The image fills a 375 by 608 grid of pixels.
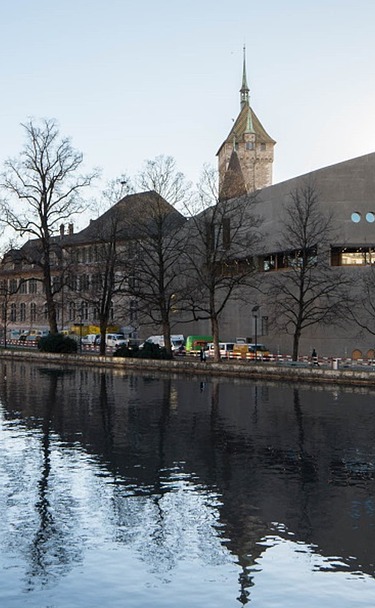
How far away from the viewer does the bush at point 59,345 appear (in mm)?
69000

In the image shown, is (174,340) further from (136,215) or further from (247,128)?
(247,128)

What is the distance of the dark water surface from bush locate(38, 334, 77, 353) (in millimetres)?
36051

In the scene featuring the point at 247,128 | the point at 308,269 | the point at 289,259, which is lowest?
the point at 308,269

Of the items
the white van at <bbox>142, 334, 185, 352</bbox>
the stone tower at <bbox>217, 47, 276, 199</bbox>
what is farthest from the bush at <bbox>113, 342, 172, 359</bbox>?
the stone tower at <bbox>217, 47, 276, 199</bbox>

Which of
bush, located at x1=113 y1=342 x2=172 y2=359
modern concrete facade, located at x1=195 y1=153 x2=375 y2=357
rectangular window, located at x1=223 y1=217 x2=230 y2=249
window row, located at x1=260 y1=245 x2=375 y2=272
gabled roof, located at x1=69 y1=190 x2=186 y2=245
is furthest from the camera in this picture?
gabled roof, located at x1=69 y1=190 x2=186 y2=245

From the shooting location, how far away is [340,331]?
198 feet

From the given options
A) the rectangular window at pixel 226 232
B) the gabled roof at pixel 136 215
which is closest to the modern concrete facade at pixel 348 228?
the rectangular window at pixel 226 232

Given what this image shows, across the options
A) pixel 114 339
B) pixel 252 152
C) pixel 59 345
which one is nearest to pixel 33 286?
pixel 114 339

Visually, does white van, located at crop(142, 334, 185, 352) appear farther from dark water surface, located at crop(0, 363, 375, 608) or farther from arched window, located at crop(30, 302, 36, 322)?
dark water surface, located at crop(0, 363, 375, 608)

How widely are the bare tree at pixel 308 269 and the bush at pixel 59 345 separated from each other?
1782 cm

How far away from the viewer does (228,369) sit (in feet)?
171

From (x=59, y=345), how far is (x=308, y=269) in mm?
23186

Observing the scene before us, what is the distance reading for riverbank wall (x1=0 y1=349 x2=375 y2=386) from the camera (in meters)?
45.4

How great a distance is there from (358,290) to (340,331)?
3.36 meters
